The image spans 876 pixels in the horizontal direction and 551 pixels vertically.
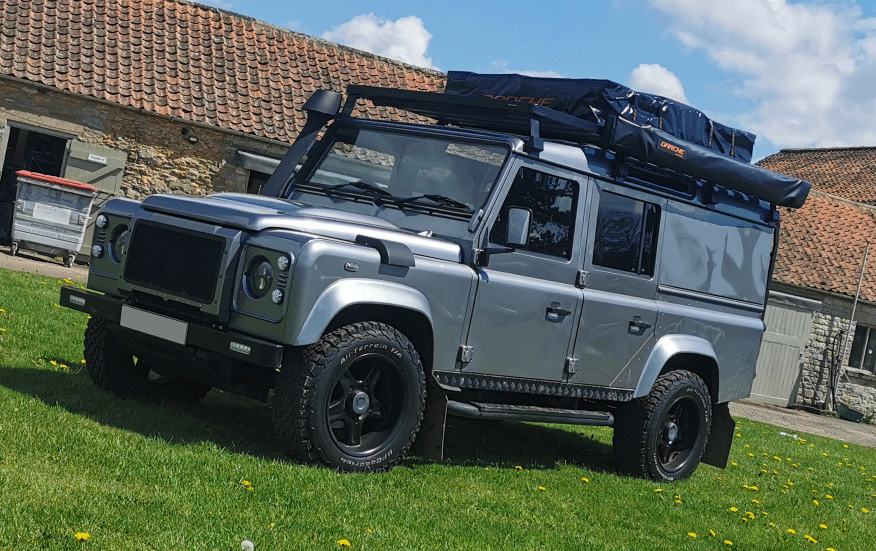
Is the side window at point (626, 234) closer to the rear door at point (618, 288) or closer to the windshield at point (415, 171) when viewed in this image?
the rear door at point (618, 288)

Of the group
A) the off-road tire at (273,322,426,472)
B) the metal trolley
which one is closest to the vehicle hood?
the off-road tire at (273,322,426,472)

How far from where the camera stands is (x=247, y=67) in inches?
821

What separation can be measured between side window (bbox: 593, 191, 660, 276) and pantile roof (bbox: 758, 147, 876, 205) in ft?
79.9

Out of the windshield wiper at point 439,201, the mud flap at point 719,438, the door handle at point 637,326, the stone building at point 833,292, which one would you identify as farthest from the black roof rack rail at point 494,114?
the stone building at point 833,292

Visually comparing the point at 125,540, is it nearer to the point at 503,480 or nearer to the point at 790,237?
the point at 503,480

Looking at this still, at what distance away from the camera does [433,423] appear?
6277 mm

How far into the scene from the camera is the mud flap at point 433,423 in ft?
20.5

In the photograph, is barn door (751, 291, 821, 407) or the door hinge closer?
the door hinge

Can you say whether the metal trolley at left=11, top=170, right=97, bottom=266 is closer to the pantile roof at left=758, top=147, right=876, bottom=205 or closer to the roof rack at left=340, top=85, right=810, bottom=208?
the roof rack at left=340, top=85, right=810, bottom=208

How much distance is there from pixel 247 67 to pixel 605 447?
13794 mm

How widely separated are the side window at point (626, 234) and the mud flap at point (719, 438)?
5.32 feet

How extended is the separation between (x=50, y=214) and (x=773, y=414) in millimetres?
13218

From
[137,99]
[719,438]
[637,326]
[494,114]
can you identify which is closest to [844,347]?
[137,99]

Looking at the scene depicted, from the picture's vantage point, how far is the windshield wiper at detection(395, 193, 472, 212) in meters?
6.62
